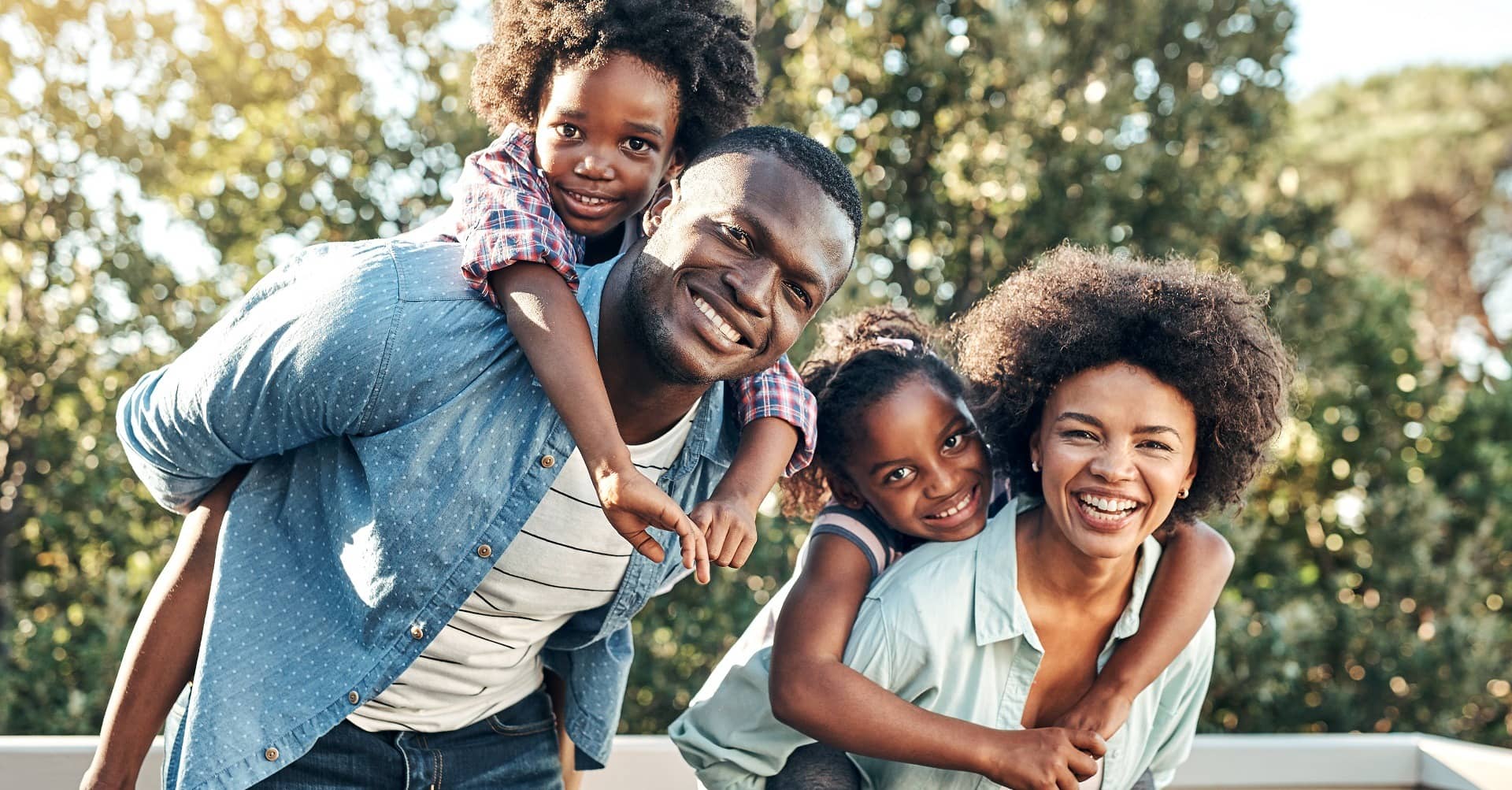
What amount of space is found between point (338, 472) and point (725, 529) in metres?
0.60

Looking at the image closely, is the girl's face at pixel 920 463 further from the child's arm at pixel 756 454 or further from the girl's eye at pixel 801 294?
the girl's eye at pixel 801 294

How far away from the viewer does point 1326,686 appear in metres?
4.60

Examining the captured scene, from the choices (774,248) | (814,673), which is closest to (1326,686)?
(814,673)

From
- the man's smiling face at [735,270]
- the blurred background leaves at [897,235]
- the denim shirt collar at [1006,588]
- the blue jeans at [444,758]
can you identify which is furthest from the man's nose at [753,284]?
the blurred background leaves at [897,235]

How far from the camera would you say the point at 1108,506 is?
2.33m

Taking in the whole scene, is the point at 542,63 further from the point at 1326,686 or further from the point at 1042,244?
the point at 1326,686

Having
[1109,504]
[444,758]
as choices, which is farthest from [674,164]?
[444,758]

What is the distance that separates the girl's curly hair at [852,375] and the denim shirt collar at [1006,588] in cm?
34

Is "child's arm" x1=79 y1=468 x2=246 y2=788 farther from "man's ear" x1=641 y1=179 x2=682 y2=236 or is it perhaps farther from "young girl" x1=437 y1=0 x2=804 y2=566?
"man's ear" x1=641 y1=179 x2=682 y2=236

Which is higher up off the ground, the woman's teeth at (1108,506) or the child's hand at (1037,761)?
the woman's teeth at (1108,506)

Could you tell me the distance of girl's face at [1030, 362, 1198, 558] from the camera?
232 centimetres

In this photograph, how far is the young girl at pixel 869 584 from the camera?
7.29ft

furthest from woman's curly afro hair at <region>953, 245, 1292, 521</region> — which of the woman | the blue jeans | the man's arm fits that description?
the man's arm

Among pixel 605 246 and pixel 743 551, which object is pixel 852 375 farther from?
pixel 743 551
